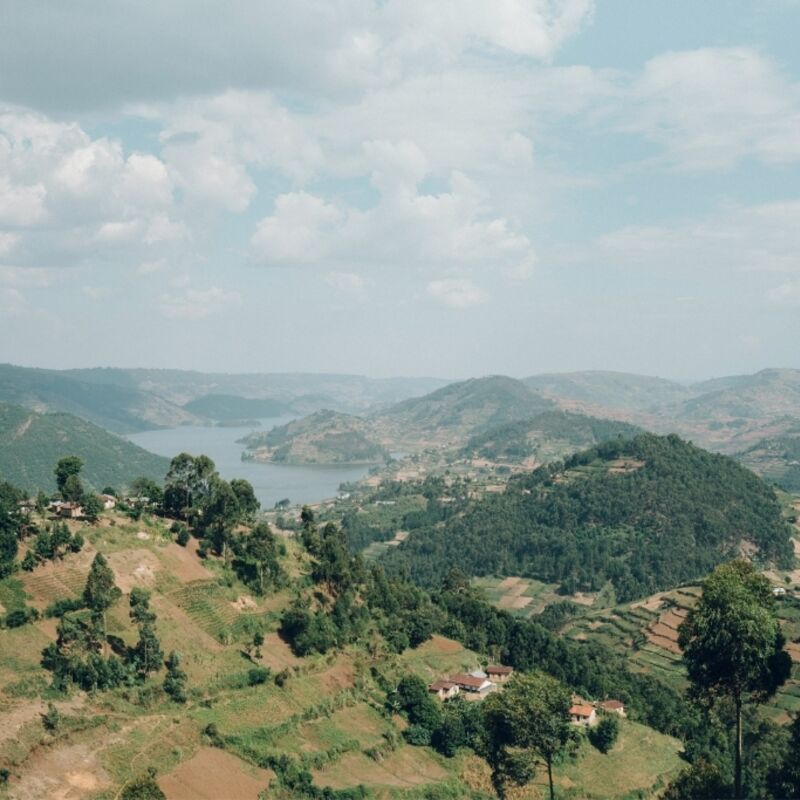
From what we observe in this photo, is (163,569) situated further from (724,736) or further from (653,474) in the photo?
(653,474)

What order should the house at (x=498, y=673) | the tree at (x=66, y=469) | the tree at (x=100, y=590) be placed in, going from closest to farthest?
the tree at (x=100, y=590) → the house at (x=498, y=673) → the tree at (x=66, y=469)

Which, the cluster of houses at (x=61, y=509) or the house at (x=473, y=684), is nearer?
the house at (x=473, y=684)

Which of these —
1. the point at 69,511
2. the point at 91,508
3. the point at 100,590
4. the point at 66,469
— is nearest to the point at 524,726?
the point at 100,590

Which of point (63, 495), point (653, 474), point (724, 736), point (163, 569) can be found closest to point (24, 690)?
point (163, 569)

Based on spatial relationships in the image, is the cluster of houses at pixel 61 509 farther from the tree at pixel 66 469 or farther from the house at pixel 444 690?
the house at pixel 444 690

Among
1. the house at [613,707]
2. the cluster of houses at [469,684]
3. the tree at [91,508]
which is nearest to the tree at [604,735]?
the house at [613,707]

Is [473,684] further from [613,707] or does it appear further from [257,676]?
[257,676]
